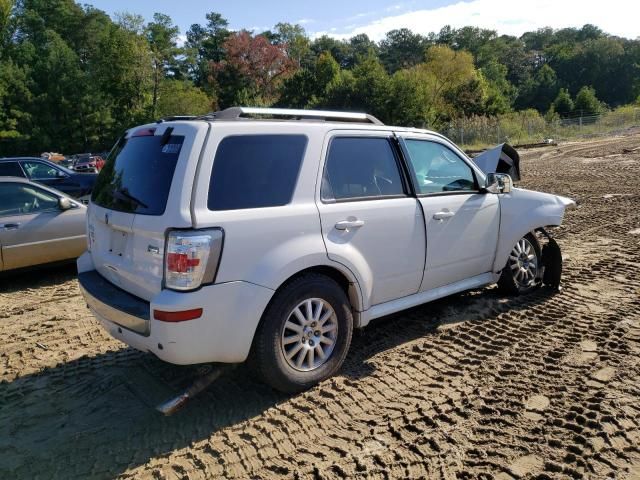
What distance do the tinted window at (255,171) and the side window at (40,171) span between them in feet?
30.6

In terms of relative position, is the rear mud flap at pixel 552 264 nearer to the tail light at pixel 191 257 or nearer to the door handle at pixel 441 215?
the door handle at pixel 441 215

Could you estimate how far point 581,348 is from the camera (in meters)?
4.29

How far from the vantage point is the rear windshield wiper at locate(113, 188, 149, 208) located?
3.47m

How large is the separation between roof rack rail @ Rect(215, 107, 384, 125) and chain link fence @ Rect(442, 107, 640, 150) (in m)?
36.7

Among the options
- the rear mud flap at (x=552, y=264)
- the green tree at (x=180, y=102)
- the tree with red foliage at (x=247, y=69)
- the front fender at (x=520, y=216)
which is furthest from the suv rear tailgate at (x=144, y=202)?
the tree with red foliage at (x=247, y=69)

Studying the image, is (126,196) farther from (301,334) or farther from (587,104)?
(587,104)

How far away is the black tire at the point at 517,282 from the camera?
213 inches

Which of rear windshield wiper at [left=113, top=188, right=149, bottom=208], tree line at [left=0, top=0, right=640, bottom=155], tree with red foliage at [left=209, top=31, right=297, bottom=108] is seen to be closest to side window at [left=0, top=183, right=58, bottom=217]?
rear windshield wiper at [left=113, top=188, right=149, bottom=208]

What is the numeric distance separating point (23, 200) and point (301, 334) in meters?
5.40

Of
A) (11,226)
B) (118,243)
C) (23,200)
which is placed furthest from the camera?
(23,200)

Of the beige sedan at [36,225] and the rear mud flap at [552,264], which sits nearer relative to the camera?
the rear mud flap at [552,264]

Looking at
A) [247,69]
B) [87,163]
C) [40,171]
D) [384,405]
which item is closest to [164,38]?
[247,69]

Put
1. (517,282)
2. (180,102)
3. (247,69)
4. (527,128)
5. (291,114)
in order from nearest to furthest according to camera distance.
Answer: (291,114), (517,282), (527,128), (180,102), (247,69)

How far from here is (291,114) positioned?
4.05m
